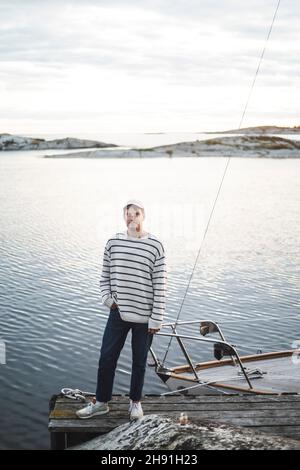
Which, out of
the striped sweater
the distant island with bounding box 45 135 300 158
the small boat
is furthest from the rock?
the distant island with bounding box 45 135 300 158

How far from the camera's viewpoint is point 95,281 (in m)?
19.9

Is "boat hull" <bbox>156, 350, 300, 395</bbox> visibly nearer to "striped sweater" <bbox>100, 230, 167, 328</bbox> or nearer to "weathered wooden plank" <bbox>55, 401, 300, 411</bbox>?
"weathered wooden plank" <bbox>55, 401, 300, 411</bbox>

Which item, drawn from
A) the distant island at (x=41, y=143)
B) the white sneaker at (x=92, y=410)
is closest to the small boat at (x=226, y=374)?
the white sneaker at (x=92, y=410)

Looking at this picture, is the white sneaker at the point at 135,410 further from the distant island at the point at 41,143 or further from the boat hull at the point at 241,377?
the distant island at the point at 41,143

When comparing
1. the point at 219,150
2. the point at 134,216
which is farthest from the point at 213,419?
the point at 219,150

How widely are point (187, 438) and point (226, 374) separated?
4490mm

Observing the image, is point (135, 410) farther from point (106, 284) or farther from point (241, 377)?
point (241, 377)

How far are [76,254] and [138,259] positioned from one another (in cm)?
1909

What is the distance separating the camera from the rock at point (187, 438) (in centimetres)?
558

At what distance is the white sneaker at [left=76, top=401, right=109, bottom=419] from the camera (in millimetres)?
6867

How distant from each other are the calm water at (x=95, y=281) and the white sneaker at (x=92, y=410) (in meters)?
3.01

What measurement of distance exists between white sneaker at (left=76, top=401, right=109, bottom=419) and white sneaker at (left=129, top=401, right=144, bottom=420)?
0.31 meters
